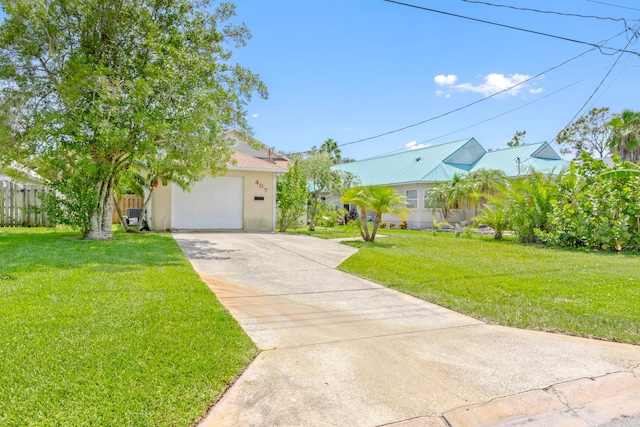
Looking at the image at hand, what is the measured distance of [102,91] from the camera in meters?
9.38

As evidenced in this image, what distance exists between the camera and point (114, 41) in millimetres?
10516

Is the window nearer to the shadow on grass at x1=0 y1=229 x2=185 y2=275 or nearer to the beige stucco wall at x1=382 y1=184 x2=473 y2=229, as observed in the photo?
the beige stucco wall at x1=382 y1=184 x2=473 y2=229

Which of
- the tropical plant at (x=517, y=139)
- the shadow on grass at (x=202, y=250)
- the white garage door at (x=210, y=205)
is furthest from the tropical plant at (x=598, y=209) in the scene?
the tropical plant at (x=517, y=139)

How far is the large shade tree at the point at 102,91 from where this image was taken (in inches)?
374

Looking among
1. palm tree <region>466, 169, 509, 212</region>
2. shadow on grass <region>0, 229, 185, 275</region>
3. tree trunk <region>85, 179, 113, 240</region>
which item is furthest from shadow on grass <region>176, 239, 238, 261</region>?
palm tree <region>466, 169, 509, 212</region>

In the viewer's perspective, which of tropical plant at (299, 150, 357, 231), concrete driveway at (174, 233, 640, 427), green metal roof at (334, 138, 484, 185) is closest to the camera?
concrete driveway at (174, 233, 640, 427)

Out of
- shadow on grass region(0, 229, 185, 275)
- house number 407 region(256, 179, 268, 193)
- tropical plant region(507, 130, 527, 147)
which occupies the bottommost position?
shadow on grass region(0, 229, 185, 275)

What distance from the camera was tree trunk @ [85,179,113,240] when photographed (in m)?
11.1

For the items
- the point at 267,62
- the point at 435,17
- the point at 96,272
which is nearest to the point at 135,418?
the point at 96,272

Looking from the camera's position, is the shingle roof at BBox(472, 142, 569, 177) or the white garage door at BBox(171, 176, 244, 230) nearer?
the white garage door at BBox(171, 176, 244, 230)

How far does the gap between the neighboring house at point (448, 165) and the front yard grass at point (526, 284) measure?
40.9 ft

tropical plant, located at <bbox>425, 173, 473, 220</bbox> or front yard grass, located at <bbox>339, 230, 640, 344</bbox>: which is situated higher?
tropical plant, located at <bbox>425, 173, 473, 220</bbox>

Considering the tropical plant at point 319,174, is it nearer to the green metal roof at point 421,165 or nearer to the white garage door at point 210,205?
the white garage door at point 210,205

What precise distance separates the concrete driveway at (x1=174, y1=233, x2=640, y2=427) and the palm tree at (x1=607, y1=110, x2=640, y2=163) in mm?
17453
